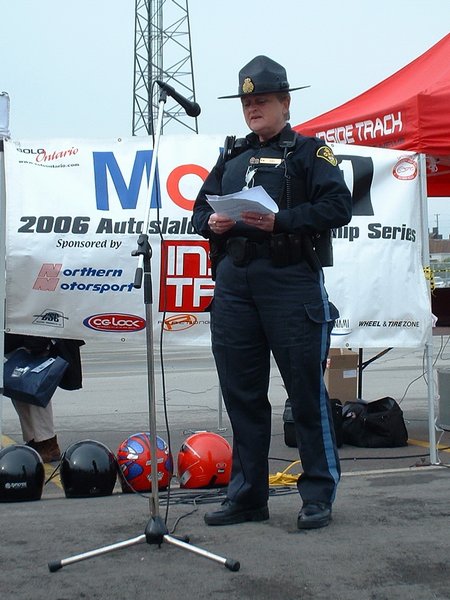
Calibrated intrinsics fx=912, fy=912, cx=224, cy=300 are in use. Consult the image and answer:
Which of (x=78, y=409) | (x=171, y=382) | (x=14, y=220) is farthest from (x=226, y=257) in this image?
(x=171, y=382)

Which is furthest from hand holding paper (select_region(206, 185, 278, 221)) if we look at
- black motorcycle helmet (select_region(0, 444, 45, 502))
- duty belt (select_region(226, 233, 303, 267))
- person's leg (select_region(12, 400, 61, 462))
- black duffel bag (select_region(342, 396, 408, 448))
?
black duffel bag (select_region(342, 396, 408, 448))

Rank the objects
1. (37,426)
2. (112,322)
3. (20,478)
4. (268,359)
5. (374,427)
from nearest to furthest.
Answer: (268,359)
(20,478)
(112,322)
(37,426)
(374,427)

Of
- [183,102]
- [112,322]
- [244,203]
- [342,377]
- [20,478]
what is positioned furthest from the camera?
[342,377]

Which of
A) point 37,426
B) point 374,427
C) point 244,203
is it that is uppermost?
point 244,203

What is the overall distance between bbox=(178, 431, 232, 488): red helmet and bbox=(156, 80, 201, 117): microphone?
89.5 inches

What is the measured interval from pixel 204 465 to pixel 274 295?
65.6 inches

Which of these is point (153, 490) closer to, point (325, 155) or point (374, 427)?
point (325, 155)

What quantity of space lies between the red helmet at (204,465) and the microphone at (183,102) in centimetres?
227

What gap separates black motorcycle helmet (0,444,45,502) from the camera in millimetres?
5348

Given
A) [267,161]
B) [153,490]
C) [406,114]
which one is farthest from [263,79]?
[406,114]

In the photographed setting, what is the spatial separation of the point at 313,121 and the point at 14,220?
3.25m

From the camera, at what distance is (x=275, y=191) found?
4570 millimetres

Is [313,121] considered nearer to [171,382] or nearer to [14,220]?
[14,220]

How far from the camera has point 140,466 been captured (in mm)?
5656
